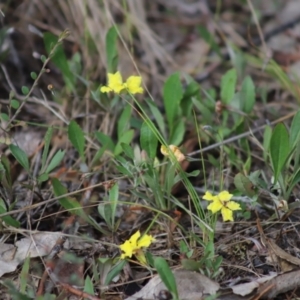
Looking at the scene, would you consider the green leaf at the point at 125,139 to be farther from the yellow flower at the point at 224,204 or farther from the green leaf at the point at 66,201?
the yellow flower at the point at 224,204

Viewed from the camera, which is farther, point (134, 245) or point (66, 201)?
point (66, 201)

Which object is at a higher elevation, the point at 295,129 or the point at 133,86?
the point at 133,86

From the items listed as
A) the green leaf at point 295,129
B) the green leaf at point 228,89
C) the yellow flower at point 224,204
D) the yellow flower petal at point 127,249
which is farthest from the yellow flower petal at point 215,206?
the green leaf at point 228,89

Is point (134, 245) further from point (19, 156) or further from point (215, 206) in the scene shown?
point (19, 156)

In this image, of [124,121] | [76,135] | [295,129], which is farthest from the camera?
[124,121]

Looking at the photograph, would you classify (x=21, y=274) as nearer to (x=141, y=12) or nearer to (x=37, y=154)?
(x=37, y=154)

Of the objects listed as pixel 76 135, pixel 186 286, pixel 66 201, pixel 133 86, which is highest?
pixel 133 86

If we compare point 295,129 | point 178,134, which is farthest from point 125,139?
point 295,129

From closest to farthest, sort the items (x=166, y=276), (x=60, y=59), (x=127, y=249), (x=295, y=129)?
(x=166, y=276)
(x=127, y=249)
(x=295, y=129)
(x=60, y=59)
